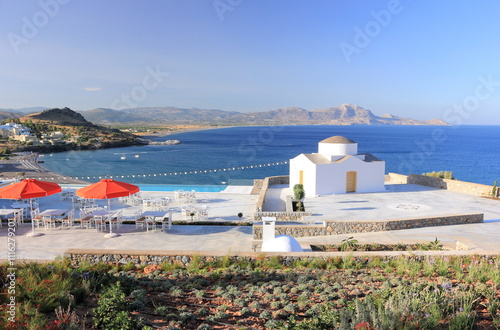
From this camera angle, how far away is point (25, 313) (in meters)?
4.48

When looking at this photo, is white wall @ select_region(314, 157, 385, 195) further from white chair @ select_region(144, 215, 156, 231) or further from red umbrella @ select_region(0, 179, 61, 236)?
red umbrella @ select_region(0, 179, 61, 236)

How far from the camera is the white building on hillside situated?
2120 centimetres

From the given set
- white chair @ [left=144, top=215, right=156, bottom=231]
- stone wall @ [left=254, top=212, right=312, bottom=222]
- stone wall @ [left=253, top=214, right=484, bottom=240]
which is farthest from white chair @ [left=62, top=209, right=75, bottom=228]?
stone wall @ [left=253, top=214, right=484, bottom=240]

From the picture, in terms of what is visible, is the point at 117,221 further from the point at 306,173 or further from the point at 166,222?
the point at 306,173

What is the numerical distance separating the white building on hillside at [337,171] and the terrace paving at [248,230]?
3.17ft

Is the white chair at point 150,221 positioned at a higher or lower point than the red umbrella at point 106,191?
lower

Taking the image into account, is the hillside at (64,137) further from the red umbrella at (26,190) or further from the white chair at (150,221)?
the white chair at (150,221)

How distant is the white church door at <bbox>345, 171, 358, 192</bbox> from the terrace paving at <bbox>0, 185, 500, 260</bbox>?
1118mm

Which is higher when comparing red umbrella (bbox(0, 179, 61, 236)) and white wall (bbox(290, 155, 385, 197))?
red umbrella (bbox(0, 179, 61, 236))

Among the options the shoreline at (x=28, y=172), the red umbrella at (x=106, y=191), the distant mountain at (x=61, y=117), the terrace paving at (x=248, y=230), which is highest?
the distant mountain at (x=61, y=117)

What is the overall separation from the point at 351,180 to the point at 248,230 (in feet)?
37.5

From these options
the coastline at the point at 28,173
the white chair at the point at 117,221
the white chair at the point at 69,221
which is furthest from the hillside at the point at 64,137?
the white chair at the point at 117,221

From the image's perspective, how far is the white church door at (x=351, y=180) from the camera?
22.1 meters

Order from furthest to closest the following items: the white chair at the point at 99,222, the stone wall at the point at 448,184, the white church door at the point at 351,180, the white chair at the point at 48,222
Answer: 1. the white church door at the point at 351,180
2. the stone wall at the point at 448,184
3. the white chair at the point at 48,222
4. the white chair at the point at 99,222
